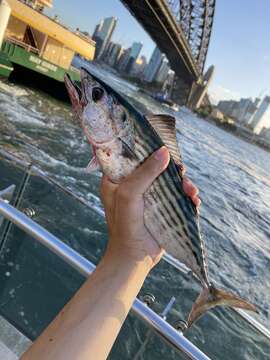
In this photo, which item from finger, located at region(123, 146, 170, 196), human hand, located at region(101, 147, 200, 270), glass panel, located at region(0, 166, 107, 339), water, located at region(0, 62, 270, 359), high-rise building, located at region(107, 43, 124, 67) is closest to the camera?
human hand, located at region(101, 147, 200, 270)

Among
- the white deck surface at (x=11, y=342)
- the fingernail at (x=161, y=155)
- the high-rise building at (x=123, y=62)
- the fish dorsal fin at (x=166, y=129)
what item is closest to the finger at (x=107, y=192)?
the fingernail at (x=161, y=155)

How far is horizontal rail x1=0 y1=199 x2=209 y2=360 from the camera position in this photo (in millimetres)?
2023

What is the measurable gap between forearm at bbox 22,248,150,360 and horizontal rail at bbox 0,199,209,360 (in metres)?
0.52

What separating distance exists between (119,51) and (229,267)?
176 metres

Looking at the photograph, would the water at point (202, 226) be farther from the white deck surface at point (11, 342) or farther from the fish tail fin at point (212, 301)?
the white deck surface at point (11, 342)

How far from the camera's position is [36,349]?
4.65ft

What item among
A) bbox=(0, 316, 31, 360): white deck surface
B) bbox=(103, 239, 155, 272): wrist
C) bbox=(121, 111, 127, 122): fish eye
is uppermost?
bbox=(121, 111, 127, 122): fish eye

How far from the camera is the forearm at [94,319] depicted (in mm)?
1396

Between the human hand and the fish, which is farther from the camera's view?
the fish

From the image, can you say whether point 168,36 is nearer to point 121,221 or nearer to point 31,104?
point 31,104

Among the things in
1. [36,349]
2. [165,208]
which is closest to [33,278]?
[165,208]

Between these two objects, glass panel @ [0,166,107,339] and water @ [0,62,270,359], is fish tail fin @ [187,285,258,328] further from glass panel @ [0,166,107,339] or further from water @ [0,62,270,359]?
glass panel @ [0,166,107,339]

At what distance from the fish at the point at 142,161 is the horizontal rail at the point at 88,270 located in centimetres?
35

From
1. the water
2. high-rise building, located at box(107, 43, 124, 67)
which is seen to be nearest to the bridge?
the water
